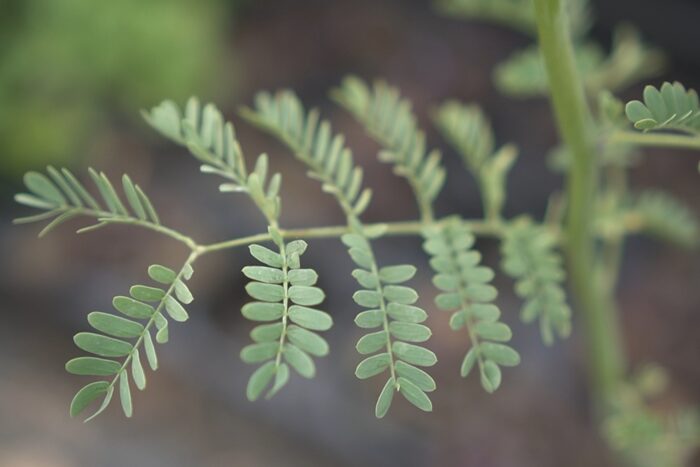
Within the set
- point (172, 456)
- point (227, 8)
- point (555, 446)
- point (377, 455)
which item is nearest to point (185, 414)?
point (172, 456)

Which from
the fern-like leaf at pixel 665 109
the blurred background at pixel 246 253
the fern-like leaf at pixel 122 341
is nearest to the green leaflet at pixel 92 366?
the fern-like leaf at pixel 122 341

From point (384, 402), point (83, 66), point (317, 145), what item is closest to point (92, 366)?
point (384, 402)

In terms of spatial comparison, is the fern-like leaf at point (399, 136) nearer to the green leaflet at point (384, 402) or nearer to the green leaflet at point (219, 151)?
the green leaflet at point (219, 151)

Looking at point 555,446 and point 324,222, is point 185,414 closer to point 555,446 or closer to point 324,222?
point 324,222

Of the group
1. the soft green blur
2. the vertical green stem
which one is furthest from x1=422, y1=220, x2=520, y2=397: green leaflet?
the soft green blur

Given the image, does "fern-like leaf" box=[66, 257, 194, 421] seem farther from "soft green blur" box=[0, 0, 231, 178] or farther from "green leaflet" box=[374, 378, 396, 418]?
"soft green blur" box=[0, 0, 231, 178]

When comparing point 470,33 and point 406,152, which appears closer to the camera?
point 406,152
